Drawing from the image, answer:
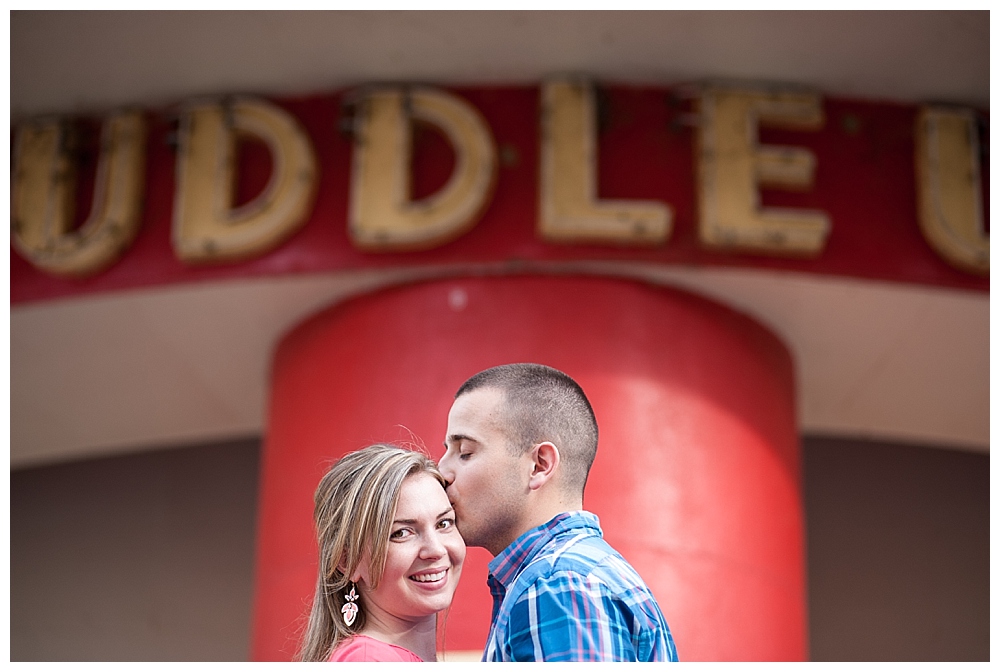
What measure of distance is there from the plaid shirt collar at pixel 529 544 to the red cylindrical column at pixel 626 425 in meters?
2.26

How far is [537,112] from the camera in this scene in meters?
5.33

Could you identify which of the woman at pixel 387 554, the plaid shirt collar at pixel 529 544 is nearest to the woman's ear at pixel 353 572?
the woman at pixel 387 554

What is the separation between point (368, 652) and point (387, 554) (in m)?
0.17

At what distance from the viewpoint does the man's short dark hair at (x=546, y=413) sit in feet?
7.52

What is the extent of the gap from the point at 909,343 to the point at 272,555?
2.77 m

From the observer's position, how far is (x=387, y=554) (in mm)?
2295

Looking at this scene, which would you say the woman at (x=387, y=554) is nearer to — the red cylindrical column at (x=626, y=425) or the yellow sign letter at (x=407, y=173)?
the red cylindrical column at (x=626, y=425)

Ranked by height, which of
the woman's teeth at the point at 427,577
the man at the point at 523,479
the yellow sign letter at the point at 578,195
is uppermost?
the yellow sign letter at the point at 578,195

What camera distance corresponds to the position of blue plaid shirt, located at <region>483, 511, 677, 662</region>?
2.02 m

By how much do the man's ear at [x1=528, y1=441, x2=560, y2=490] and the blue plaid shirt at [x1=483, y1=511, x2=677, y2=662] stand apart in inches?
5.0

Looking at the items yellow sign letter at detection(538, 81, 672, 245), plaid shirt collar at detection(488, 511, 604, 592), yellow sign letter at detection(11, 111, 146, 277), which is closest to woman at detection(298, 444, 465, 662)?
plaid shirt collar at detection(488, 511, 604, 592)

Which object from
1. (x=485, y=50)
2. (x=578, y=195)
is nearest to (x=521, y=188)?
(x=578, y=195)

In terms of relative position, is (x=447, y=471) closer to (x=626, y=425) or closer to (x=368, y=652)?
(x=368, y=652)
